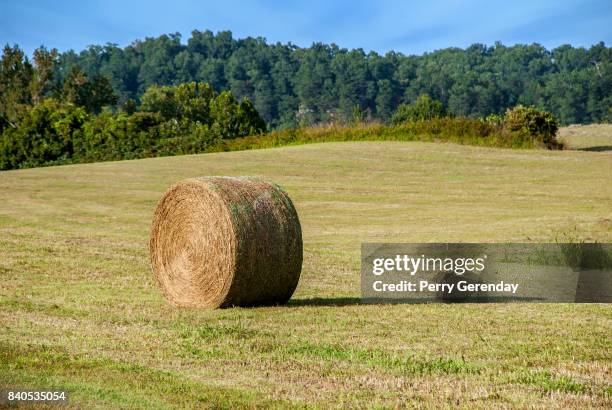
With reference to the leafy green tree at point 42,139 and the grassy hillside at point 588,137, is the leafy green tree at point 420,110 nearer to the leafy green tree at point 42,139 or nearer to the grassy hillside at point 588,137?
the grassy hillside at point 588,137

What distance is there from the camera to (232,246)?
13641mm

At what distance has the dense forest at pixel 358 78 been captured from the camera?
13862 cm

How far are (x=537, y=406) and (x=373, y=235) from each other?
60.3 feet

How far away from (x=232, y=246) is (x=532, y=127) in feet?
138

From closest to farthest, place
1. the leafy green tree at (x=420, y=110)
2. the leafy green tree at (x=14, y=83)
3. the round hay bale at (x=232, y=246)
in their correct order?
1. the round hay bale at (x=232, y=246)
2. the leafy green tree at (x=14, y=83)
3. the leafy green tree at (x=420, y=110)

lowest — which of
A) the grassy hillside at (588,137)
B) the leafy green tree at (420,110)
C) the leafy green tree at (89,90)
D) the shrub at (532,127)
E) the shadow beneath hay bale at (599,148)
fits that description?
the shadow beneath hay bale at (599,148)

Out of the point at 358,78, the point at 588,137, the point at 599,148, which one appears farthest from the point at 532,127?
the point at 358,78

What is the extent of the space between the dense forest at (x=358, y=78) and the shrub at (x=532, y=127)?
2640 inches

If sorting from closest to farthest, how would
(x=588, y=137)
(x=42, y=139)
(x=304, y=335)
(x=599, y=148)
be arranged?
(x=304, y=335) < (x=599, y=148) < (x=588, y=137) < (x=42, y=139)

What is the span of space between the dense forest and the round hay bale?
109 m

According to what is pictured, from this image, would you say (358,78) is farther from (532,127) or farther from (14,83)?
(532,127)

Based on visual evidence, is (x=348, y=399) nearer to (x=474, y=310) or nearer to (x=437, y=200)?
(x=474, y=310)

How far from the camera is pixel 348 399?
8.09 meters

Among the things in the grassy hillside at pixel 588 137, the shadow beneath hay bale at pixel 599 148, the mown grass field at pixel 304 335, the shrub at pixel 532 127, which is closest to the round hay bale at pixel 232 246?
the mown grass field at pixel 304 335
